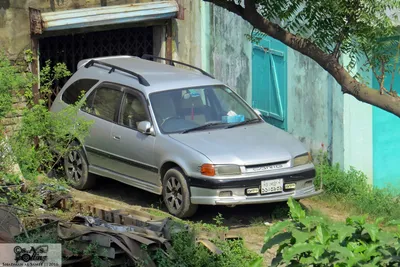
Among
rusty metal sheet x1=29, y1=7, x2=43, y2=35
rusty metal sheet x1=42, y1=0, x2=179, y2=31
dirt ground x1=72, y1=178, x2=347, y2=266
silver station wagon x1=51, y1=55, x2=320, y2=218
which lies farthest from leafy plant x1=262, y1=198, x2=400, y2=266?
rusty metal sheet x1=42, y1=0, x2=179, y2=31

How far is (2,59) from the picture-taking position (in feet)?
32.6

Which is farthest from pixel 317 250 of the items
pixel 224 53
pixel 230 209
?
pixel 224 53

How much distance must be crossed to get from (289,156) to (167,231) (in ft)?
8.01

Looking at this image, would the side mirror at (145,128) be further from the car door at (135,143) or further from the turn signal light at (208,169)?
the turn signal light at (208,169)

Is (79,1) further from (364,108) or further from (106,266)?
(106,266)

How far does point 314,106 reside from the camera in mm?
13359

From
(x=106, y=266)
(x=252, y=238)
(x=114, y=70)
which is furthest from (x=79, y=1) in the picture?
(x=106, y=266)

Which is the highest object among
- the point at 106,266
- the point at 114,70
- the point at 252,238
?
the point at 114,70

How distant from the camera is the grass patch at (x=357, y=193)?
1160cm

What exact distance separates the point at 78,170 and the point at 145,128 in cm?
165

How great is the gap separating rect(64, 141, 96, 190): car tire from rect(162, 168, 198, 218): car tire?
159 cm

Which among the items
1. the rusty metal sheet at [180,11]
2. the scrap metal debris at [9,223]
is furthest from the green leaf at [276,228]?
the rusty metal sheet at [180,11]

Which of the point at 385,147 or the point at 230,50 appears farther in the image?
Result: the point at 230,50

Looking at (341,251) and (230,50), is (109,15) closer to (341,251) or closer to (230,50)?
(230,50)
